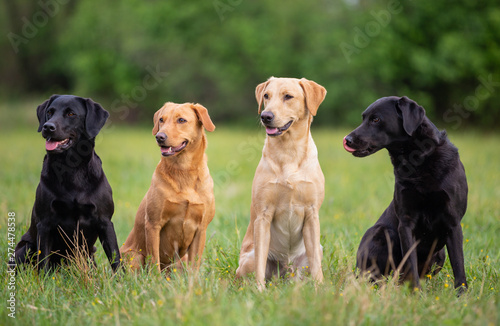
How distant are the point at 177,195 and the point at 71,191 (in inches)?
34.8

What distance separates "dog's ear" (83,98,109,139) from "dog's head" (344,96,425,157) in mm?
2136

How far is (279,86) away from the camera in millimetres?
4262

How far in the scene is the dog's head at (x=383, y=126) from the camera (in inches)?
158

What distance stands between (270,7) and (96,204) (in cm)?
2535

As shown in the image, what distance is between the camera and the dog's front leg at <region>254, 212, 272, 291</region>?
13.4 feet

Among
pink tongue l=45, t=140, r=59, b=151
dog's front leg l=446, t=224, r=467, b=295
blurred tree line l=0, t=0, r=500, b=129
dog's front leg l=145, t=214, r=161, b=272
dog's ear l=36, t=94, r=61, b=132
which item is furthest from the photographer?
blurred tree line l=0, t=0, r=500, b=129

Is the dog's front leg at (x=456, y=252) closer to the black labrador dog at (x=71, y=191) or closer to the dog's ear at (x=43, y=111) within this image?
the black labrador dog at (x=71, y=191)

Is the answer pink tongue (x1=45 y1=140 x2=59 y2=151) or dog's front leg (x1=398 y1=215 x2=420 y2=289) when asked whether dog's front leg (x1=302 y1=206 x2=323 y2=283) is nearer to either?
dog's front leg (x1=398 y1=215 x2=420 y2=289)

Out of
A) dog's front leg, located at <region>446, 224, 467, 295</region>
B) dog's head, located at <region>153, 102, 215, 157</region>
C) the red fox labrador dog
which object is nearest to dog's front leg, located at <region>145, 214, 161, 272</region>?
the red fox labrador dog

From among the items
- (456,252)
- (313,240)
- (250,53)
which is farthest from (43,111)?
(250,53)

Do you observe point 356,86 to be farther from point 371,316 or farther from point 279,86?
point 371,316

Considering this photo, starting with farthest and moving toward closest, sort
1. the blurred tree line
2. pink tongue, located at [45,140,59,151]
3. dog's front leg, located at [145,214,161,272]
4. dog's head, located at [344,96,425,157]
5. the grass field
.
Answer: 1. the blurred tree line
2. dog's front leg, located at [145,214,161,272]
3. pink tongue, located at [45,140,59,151]
4. dog's head, located at [344,96,425,157]
5. the grass field

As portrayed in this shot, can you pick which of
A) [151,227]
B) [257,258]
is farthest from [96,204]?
[257,258]

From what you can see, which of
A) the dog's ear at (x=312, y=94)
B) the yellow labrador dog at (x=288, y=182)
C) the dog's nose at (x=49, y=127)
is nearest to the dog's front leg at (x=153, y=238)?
the yellow labrador dog at (x=288, y=182)
